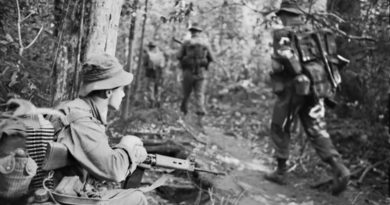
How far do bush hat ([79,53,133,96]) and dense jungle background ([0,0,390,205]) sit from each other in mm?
1152

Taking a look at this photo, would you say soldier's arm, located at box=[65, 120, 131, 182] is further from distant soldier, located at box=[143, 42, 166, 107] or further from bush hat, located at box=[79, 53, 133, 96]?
distant soldier, located at box=[143, 42, 166, 107]

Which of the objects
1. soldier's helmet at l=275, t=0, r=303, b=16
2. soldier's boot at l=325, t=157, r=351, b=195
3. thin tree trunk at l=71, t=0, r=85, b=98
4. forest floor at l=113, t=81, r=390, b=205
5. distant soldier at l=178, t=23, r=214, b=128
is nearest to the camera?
thin tree trunk at l=71, t=0, r=85, b=98

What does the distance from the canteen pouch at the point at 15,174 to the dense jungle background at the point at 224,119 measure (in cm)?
160

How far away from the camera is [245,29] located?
60.1 feet

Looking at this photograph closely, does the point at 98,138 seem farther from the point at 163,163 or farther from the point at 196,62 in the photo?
the point at 196,62

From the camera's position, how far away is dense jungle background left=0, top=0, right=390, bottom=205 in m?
4.43

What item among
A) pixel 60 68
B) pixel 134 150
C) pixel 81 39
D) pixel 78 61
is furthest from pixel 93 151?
pixel 60 68

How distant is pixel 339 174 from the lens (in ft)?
20.2

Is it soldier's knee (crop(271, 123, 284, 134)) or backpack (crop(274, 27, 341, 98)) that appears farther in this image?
soldier's knee (crop(271, 123, 284, 134))

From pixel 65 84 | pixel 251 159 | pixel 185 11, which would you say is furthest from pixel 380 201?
pixel 65 84

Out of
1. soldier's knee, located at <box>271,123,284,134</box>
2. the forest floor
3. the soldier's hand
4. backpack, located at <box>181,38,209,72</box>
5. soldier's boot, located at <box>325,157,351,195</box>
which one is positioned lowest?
the forest floor

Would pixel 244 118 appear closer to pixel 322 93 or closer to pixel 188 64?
pixel 188 64

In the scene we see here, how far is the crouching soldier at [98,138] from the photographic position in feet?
9.40

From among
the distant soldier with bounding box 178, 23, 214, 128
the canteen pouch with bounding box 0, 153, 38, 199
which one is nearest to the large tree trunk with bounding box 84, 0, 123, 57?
the canteen pouch with bounding box 0, 153, 38, 199
